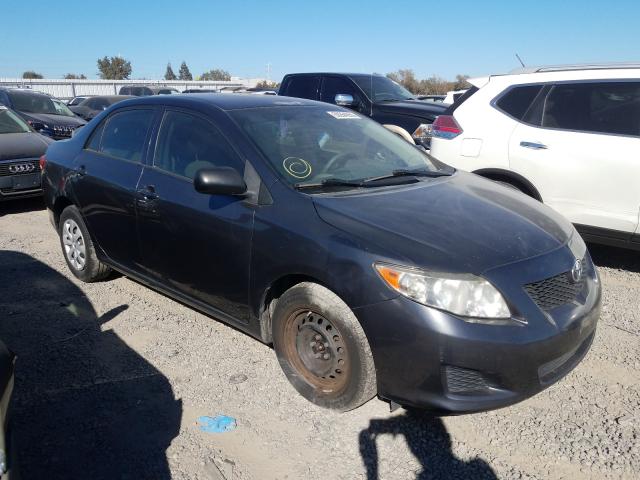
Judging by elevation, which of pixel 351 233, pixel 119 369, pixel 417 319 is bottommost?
pixel 119 369

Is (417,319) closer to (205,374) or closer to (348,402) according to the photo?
(348,402)

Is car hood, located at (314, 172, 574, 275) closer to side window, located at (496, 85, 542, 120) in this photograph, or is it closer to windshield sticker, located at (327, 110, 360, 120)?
windshield sticker, located at (327, 110, 360, 120)

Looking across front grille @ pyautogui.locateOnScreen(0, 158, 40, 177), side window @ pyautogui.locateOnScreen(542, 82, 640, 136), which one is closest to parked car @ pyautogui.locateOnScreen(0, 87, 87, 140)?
front grille @ pyautogui.locateOnScreen(0, 158, 40, 177)

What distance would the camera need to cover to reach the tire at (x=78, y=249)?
4.53m

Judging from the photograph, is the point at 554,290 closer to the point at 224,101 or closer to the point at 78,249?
the point at 224,101

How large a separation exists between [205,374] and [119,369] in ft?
1.83

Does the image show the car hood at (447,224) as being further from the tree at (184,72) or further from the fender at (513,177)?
the tree at (184,72)

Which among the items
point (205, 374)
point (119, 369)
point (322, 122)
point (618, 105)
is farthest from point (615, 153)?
point (119, 369)

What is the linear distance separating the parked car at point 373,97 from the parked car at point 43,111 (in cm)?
536

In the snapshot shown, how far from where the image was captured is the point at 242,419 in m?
2.87

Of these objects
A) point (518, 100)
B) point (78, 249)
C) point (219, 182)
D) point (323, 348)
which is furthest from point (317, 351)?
point (518, 100)

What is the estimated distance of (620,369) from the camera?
334 cm

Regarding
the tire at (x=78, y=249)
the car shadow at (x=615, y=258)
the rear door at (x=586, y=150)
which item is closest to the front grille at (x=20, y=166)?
the tire at (x=78, y=249)

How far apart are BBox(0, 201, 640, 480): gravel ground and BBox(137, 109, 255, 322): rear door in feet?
1.45
